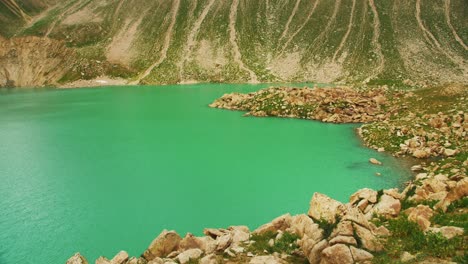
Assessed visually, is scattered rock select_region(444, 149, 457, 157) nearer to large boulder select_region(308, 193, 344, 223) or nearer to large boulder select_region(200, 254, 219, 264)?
large boulder select_region(308, 193, 344, 223)

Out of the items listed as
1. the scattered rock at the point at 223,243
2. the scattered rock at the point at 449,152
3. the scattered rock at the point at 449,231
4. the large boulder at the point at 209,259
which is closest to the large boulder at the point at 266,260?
the large boulder at the point at 209,259

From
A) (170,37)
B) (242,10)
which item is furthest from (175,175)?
(242,10)

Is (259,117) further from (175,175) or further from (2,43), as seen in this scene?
(2,43)

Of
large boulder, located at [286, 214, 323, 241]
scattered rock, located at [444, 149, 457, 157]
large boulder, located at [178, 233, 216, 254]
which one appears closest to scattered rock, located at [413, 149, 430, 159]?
scattered rock, located at [444, 149, 457, 157]

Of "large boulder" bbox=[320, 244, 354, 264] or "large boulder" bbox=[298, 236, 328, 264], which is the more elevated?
"large boulder" bbox=[320, 244, 354, 264]

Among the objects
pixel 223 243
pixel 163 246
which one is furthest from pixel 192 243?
pixel 223 243
